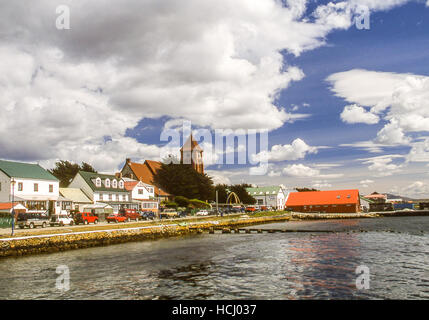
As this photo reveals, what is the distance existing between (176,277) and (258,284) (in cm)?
548

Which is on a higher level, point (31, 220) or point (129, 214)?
point (31, 220)

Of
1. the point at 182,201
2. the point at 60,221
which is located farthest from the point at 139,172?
the point at 60,221

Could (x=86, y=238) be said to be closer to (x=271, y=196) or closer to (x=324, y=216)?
(x=324, y=216)

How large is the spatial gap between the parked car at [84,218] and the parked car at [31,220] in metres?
6.08

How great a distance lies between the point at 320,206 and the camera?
128 m

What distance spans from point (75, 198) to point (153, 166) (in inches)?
2089

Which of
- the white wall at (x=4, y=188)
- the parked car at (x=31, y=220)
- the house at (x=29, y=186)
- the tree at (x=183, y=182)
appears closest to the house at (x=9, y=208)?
the house at (x=29, y=186)

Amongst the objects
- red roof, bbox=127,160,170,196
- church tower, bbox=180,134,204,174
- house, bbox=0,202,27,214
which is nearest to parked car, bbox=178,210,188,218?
red roof, bbox=127,160,170,196

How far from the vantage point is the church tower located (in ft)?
472

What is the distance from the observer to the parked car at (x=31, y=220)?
46.4 meters

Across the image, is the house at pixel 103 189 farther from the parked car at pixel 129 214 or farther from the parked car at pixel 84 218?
the parked car at pixel 84 218

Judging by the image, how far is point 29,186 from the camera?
214ft

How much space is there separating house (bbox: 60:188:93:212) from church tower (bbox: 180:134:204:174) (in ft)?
218
